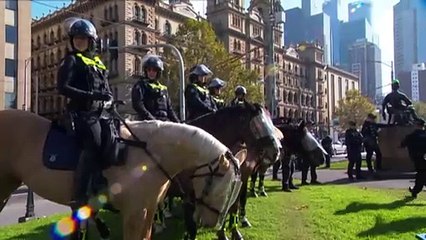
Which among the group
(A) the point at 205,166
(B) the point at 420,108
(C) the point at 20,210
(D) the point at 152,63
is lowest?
(C) the point at 20,210

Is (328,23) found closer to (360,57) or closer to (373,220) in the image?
(360,57)

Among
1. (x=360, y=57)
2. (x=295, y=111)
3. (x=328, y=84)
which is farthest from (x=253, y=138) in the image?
(x=328, y=84)

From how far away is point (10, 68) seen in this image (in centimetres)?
4484

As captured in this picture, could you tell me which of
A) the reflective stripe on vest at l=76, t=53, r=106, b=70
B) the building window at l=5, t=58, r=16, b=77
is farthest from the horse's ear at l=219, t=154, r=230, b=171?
the building window at l=5, t=58, r=16, b=77

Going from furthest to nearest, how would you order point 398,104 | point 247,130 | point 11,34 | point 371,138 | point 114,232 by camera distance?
point 11,34, point 371,138, point 398,104, point 114,232, point 247,130

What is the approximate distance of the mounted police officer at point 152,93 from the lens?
26.5ft

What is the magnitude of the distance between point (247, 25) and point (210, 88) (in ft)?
266

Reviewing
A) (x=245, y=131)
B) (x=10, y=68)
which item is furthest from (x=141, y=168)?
(x=10, y=68)

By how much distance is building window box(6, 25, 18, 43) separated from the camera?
44.4 m

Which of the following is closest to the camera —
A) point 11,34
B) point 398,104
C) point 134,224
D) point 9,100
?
point 134,224

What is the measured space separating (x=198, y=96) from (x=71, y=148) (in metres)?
4.01

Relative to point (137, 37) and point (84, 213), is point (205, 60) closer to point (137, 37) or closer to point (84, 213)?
point (137, 37)

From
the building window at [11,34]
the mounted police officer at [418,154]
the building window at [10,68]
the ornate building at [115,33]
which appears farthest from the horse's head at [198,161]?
the ornate building at [115,33]

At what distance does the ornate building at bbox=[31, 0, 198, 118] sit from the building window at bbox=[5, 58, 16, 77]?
500 inches
